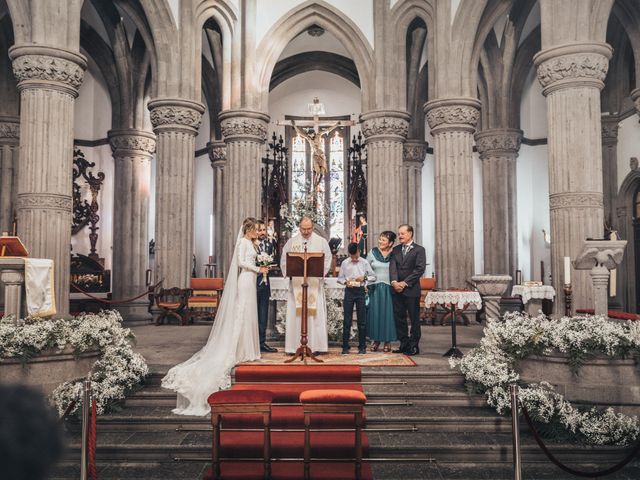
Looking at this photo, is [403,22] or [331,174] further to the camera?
[331,174]

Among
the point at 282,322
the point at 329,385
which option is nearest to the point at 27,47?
the point at 282,322

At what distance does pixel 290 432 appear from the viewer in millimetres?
6117

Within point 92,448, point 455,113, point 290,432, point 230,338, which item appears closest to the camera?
point 92,448

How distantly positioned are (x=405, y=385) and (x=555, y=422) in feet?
5.50

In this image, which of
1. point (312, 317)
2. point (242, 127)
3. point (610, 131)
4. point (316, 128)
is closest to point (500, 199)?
point (610, 131)

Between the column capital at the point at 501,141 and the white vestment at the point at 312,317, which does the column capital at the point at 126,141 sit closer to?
the column capital at the point at 501,141

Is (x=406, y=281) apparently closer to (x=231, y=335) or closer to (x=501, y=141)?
(x=231, y=335)

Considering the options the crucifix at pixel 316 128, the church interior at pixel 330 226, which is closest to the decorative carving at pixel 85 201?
the church interior at pixel 330 226

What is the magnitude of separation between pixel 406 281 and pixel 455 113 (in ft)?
20.2

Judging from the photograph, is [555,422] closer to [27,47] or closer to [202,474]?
[202,474]

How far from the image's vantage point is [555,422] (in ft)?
20.2

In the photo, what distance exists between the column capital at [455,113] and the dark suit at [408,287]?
563 centimetres

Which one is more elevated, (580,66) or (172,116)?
(172,116)

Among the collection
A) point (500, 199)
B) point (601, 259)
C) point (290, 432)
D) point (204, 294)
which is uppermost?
point (500, 199)
